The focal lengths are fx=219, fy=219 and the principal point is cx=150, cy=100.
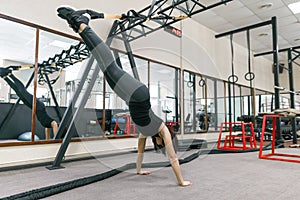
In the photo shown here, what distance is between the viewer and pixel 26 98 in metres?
3.68

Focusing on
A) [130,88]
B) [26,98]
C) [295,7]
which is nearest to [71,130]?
[26,98]

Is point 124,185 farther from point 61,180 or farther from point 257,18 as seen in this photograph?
point 257,18

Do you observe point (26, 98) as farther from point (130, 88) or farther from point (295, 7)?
point (295, 7)

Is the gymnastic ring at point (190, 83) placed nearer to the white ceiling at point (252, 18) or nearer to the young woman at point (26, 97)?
the white ceiling at point (252, 18)

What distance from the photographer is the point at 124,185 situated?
2.31 meters

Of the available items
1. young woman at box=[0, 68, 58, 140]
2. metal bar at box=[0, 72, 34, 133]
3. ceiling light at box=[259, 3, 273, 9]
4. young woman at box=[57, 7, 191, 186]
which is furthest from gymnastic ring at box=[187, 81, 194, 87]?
young woman at box=[57, 7, 191, 186]

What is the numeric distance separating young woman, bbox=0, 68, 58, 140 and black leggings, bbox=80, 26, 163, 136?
1839 millimetres

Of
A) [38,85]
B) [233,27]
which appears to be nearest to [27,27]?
[38,85]

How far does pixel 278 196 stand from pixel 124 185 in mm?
1464

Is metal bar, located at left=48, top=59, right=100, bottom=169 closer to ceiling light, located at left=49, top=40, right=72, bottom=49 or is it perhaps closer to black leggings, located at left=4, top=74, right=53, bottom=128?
black leggings, located at left=4, top=74, right=53, bottom=128

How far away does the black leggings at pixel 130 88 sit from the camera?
2.32m

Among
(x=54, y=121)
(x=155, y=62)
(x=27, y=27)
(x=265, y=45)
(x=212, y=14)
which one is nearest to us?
(x=27, y=27)

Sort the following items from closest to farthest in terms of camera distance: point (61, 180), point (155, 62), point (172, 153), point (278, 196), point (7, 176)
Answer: point (278, 196)
point (172, 153)
point (61, 180)
point (7, 176)
point (155, 62)

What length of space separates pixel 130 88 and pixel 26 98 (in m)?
2.32
